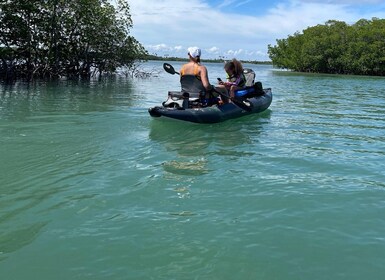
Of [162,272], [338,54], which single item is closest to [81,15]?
[162,272]

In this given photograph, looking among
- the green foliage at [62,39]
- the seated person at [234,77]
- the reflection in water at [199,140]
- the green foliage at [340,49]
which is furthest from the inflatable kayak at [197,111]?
the green foliage at [340,49]

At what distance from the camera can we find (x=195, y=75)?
30.5ft

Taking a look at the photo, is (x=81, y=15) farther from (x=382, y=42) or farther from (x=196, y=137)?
(x=382, y=42)

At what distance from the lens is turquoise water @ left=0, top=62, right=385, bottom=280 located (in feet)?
11.7

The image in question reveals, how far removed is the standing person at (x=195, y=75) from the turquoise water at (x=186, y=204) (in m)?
1.13

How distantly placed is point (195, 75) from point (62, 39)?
18.6 m

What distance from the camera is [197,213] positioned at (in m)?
4.61

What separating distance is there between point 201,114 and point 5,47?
1569cm

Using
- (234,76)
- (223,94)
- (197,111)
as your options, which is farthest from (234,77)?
(197,111)

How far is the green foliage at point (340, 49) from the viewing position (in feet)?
190

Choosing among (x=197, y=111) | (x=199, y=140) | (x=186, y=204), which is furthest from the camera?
(x=197, y=111)

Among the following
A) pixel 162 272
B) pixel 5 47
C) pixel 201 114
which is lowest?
pixel 162 272

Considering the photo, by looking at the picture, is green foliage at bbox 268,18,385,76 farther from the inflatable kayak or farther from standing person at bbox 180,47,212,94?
standing person at bbox 180,47,212,94

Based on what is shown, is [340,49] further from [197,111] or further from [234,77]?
[197,111]
